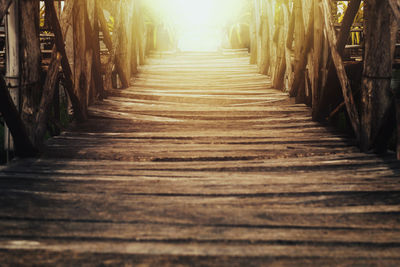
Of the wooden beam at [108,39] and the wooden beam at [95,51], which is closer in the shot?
the wooden beam at [95,51]

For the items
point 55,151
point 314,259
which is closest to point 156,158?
point 55,151

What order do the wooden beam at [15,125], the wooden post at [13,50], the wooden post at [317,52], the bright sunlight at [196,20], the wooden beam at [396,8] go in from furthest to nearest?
1. the bright sunlight at [196,20]
2. the wooden post at [317,52]
3. the wooden post at [13,50]
4. the wooden beam at [15,125]
5. the wooden beam at [396,8]

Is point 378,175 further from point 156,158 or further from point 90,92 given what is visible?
point 90,92

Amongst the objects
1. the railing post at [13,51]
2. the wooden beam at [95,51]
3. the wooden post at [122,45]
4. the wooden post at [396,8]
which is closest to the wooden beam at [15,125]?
the railing post at [13,51]

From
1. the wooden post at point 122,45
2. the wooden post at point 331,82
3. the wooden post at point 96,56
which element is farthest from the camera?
the wooden post at point 122,45

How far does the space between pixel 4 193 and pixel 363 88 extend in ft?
8.88

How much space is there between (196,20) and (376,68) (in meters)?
21.2

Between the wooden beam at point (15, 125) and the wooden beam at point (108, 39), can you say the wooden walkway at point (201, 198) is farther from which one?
the wooden beam at point (108, 39)

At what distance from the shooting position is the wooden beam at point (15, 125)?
323 cm

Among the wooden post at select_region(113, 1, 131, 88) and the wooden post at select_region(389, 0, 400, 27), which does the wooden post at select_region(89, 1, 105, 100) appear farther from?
the wooden post at select_region(389, 0, 400, 27)

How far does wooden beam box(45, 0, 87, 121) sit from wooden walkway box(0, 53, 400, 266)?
20 cm

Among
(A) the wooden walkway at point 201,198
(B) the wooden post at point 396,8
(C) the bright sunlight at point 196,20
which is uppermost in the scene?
(C) the bright sunlight at point 196,20

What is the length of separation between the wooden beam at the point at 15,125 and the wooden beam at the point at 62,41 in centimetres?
104

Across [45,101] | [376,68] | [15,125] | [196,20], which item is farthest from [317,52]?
[196,20]
